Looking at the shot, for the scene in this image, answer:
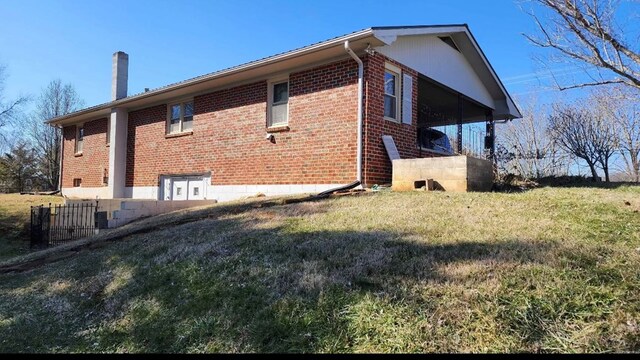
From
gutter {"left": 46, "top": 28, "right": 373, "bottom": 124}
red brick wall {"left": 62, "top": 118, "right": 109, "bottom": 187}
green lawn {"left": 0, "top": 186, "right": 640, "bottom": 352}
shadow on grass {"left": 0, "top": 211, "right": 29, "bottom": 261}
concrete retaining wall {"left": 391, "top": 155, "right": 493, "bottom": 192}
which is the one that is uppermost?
gutter {"left": 46, "top": 28, "right": 373, "bottom": 124}

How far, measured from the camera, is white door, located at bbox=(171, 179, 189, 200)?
1369 cm

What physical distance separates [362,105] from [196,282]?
6049 millimetres

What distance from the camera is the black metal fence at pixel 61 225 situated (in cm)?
1165

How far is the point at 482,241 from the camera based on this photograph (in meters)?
4.23

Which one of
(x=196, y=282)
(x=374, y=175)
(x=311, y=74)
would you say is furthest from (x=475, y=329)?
(x=311, y=74)

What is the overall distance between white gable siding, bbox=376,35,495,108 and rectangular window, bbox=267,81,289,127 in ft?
8.90

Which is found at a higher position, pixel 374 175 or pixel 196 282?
pixel 374 175

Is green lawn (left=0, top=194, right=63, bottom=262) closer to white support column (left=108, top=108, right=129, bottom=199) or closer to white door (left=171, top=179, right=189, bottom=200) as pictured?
white support column (left=108, top=108, right=129, bottom=199)

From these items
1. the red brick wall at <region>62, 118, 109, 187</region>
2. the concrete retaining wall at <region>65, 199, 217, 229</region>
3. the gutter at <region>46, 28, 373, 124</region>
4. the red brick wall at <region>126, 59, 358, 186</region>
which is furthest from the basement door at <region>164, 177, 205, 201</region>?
the red brick wall at <region>62, 118, 109, 187</region>

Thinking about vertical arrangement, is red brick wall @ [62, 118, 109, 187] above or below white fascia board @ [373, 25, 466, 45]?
below

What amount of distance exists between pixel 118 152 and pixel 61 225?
4.25 meters

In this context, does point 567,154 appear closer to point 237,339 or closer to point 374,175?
point 374,175

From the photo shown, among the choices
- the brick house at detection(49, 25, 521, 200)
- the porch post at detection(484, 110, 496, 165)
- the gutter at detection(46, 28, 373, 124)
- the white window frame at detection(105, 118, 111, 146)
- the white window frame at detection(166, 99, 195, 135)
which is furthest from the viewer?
the white window frame at detection(105, 118, 111, 146)

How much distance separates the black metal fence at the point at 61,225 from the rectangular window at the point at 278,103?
5374mm
